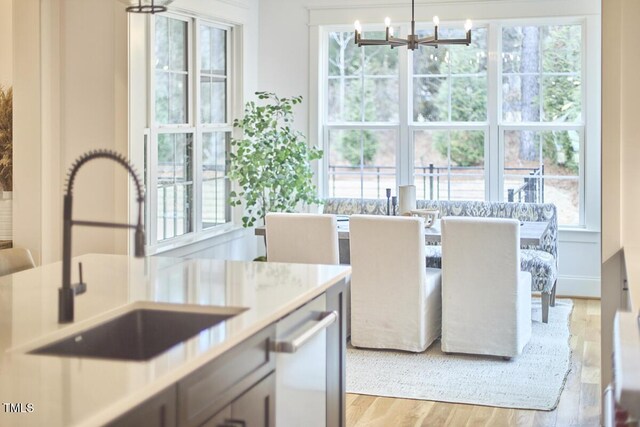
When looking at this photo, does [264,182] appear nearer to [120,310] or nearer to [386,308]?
[386,308]

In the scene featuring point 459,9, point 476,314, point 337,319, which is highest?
point 459,9

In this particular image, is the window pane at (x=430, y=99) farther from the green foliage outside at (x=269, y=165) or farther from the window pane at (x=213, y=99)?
the window pane at (x=213, y=99)

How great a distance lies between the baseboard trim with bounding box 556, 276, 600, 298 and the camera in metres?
7.48

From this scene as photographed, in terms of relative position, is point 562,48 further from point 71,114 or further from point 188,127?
point 71,114

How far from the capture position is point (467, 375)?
17.0ft

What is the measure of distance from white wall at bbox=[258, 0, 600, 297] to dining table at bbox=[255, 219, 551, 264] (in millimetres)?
878

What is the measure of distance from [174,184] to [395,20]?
8.49 ft

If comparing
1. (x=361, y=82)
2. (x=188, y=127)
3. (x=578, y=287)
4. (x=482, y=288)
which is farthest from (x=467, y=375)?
(x=361, y=82)

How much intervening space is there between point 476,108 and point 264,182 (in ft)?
6.85

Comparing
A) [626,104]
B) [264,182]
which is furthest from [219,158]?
A: [626,104]

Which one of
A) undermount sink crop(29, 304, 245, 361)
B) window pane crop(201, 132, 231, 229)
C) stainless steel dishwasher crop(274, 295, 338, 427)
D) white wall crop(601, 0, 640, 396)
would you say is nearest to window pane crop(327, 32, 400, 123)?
window pane crop(201, 132, 231, 229)

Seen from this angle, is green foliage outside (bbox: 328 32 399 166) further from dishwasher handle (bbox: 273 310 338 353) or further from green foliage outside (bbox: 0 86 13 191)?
dishwasher handle (bbox: 273 310 338 353)

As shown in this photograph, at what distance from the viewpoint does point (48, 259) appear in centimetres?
546

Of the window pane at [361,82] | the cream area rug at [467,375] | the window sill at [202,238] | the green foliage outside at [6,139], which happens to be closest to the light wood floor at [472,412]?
the cream area rug at [467,375]
